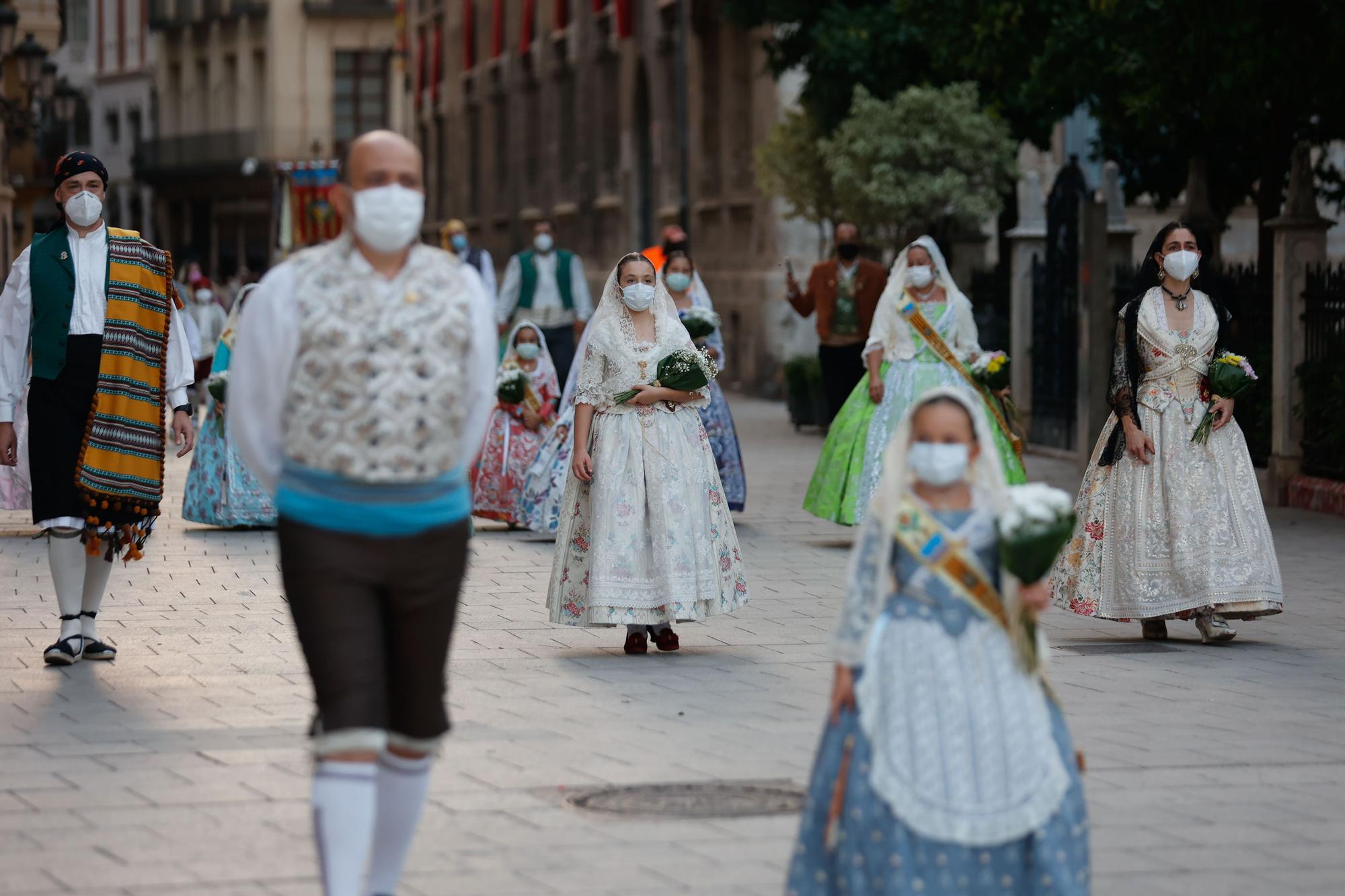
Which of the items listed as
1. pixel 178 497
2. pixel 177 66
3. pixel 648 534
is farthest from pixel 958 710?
pixel 177 66

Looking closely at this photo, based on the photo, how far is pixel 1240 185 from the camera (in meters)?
23.5

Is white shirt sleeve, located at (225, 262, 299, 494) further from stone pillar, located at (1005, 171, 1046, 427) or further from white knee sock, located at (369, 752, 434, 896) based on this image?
stone pillar, located at (1005, 171, 1046, 427)

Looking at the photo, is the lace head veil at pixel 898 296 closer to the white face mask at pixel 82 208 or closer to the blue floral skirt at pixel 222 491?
the blue floral skirt at pixel 222 491

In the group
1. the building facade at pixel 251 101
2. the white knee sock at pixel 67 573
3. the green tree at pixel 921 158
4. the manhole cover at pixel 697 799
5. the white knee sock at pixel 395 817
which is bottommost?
the manhole cover at pixel 697 799

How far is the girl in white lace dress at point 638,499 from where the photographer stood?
9.78 m

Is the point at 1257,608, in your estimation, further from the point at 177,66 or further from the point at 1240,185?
the point at 177,66

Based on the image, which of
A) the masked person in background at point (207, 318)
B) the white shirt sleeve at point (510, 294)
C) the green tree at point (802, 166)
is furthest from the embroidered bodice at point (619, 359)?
the masked person in background at point (207, 318)

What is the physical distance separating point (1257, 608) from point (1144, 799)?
3.32 m

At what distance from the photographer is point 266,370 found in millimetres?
5320

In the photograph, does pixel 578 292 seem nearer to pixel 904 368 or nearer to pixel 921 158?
pixel 921 158

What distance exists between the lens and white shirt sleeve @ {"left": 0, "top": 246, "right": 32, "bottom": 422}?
9.30 metres

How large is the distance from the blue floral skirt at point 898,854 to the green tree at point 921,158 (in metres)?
18.8

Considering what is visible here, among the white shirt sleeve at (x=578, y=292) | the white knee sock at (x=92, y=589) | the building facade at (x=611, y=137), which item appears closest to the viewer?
the white knee sock at (x=92, y=589)

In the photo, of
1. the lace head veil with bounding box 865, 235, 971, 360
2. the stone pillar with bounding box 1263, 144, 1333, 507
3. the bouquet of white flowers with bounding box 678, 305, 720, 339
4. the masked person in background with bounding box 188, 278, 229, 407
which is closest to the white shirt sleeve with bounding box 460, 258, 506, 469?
the lace head veil with bounding box 865, 235, 971, 360
